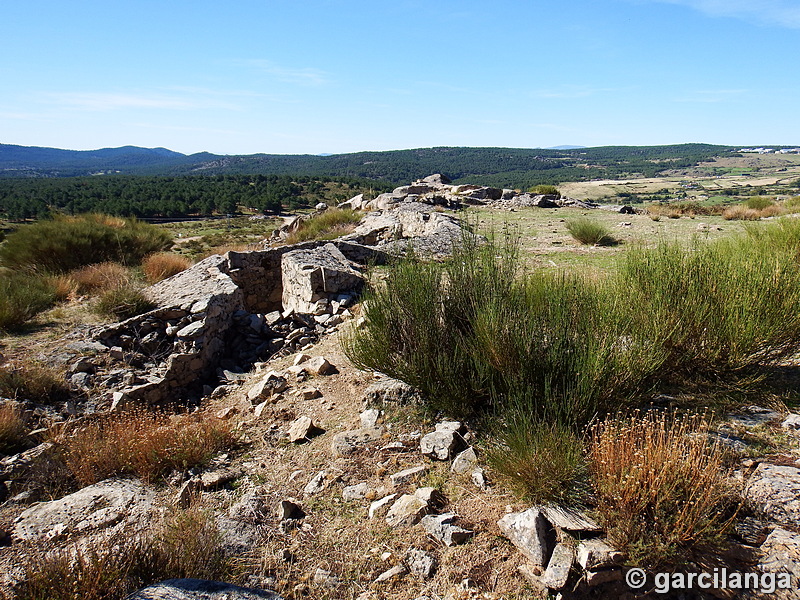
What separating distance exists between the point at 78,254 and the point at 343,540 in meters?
11.8

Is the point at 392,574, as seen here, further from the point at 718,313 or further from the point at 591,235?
the point at 591,235

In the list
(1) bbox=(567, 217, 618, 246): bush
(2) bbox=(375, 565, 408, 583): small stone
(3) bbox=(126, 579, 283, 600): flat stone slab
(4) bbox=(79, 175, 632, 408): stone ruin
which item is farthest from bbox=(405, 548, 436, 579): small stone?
(1) bbox=(567, 217, 618, 246): bush

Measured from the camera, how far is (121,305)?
764 centimetres

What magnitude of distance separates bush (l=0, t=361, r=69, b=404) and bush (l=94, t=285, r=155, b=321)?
205 cm

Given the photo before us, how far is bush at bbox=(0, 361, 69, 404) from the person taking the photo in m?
5.05

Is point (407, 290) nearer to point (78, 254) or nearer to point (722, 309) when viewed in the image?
point (722, 309)

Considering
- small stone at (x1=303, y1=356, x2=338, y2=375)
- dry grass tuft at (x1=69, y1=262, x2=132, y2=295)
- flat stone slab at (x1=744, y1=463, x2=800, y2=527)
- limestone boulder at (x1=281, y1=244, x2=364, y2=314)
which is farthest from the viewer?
dry grass tuft at (x1=69, y1=262, x2=132, y2=295)

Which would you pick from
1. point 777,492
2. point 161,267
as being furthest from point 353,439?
point 161,267

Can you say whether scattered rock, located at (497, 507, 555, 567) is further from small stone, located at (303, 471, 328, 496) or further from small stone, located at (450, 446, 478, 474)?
small stone, located at (303, 471, 328, 496)

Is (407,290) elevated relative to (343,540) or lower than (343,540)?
elevated

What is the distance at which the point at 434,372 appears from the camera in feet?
13.1

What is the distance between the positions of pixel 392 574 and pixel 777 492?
211 centimetres

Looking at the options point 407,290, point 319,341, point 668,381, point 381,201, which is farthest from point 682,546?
point 381,201

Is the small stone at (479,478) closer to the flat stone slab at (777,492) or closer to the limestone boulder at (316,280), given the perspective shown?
the flat stone slab at (777,492)
